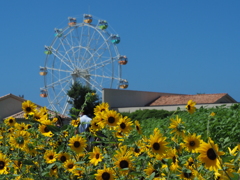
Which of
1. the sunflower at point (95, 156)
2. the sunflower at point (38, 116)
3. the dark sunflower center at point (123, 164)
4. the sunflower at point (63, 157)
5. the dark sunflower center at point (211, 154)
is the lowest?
the dark sunflower center at point (211, 154)

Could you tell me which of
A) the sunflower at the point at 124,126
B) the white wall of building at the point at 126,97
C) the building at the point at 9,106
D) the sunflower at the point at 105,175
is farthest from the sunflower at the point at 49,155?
the building at the point at 9,106

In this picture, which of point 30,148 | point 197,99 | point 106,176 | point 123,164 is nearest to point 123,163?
point 123,164

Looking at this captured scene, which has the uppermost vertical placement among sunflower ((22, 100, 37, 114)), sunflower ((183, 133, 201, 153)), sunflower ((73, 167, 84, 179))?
sunflower ((22, 100, 37, 114))

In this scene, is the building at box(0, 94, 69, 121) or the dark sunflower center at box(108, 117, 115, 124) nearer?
the dark sunflower center at box(108, 117, 115, 124)

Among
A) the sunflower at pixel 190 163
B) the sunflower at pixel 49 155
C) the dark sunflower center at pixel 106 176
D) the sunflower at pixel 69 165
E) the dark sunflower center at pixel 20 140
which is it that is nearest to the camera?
the dark sunflower center at pixel 106 176

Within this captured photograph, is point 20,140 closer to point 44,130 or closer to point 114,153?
point 44,130

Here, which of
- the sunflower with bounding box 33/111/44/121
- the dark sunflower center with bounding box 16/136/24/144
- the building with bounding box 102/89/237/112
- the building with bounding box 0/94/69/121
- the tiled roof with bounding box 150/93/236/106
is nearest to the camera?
the dark sunflower center with bounding box 16/136/24/144

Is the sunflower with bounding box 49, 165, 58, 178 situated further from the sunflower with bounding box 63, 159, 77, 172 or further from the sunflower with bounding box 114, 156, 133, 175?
the sunflower with bounding box 114, 156, 133, 175

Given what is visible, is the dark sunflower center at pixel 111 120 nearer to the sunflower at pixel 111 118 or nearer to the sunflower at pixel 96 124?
the sunflower at pixel 111 118

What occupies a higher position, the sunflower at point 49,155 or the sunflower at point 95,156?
the sunflower at point 49,155

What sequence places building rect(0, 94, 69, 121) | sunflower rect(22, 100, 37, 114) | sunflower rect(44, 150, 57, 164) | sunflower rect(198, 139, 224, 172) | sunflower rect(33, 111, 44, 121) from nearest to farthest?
sunflower rect(198, 139, 224, 172), sunflower rect(44, 150, 57, 164), sunflower rect(33, 111, 44, 121), sunflower rect(22, 100, 37, 114), building rect(0, 94, 69, 121)

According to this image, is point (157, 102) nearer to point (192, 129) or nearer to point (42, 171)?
point (192, 129)

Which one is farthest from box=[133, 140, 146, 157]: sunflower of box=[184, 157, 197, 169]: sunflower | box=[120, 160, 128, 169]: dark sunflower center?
box=[120, 160, 128, 169]: dark sunflower center

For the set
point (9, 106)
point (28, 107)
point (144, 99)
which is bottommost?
point (28, 107)
